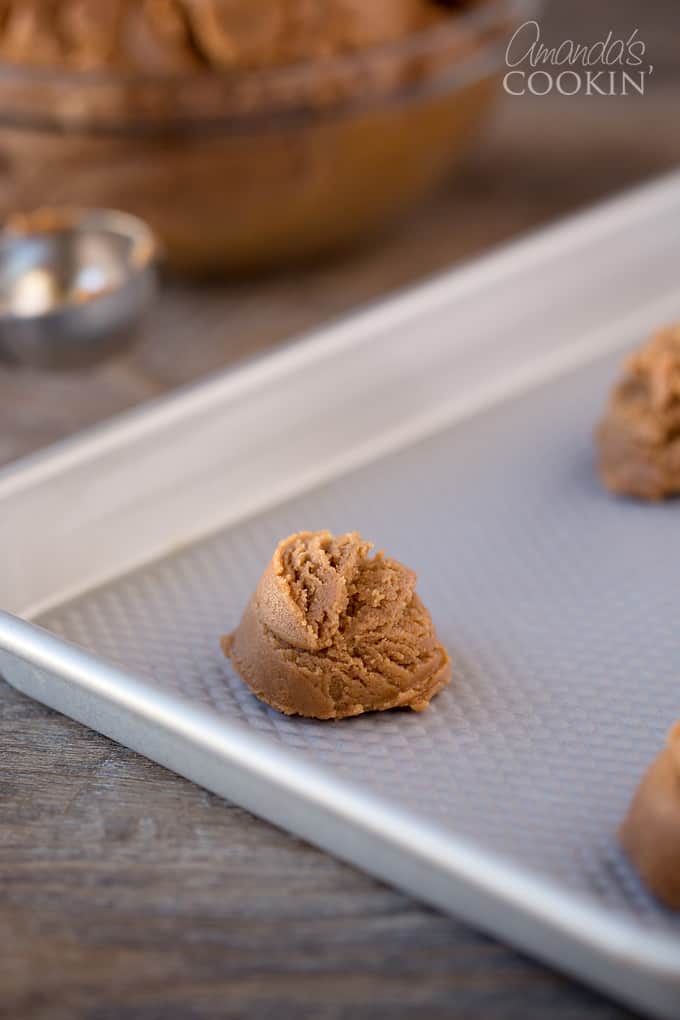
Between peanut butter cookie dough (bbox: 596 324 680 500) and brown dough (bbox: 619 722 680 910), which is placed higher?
peanut butter cookie dough (bbox: 596 324 680 500)

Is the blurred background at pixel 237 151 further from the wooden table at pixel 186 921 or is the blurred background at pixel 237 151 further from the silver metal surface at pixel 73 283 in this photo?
the wooden table at pixel 186 921

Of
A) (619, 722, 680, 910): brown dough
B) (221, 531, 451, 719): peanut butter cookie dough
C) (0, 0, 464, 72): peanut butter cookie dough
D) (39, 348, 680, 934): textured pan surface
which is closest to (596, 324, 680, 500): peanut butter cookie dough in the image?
(39, 348, 680, 934): textured pan surface

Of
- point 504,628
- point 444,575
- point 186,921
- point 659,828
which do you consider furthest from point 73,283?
point 659,828

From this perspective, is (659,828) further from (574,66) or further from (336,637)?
(574,66)

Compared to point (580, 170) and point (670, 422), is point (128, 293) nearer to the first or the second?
point (670, 422)

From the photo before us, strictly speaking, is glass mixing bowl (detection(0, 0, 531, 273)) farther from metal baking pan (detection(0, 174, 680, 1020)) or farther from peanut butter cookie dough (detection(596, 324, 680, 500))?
peanut butter cookie dough (detection(596, 324, 680, 500))

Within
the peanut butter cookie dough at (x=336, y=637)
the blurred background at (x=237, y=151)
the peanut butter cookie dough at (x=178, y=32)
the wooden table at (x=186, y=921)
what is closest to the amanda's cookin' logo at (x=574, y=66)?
the blurred background at (x=237, y=151)
